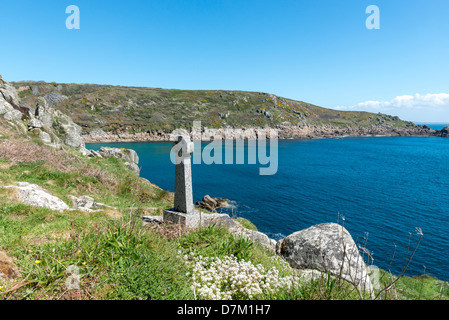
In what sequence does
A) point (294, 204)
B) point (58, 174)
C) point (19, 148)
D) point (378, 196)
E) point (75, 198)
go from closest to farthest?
point (75, 198), point (58, 174), point (19, 148), point (294, 204), point (378, 196)

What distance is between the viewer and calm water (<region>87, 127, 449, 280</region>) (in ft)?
65.3

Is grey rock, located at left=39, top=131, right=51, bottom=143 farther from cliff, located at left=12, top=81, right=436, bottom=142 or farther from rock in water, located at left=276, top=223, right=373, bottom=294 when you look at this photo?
cliff, located at left=12, top=81, right=436, bottom=142

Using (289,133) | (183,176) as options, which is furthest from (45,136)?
(289,133)

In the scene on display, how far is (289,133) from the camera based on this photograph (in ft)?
353

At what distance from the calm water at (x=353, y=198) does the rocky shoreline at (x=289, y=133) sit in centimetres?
3407

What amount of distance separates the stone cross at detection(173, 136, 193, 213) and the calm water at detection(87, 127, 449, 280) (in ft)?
25.3

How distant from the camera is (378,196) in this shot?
32.1 meters

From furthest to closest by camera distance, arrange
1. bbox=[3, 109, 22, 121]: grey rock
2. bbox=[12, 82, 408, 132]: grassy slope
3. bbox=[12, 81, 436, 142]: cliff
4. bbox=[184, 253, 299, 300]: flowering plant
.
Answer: bbox=[12, 82, 408, 132]: grassy slope → bbox=[12, 81, 436, 142]: cliff → bbox=[3, 109, 22, 121]: grey rock → bbox=[184, 253, 299, 300]: flowering plant

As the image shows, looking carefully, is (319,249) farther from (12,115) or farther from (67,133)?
(67,133)

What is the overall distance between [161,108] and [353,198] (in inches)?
3497

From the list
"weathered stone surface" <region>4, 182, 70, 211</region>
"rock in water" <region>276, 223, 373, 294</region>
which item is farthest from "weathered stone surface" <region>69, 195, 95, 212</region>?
"rock in water" <region>276, 223, 373, 294</region>
